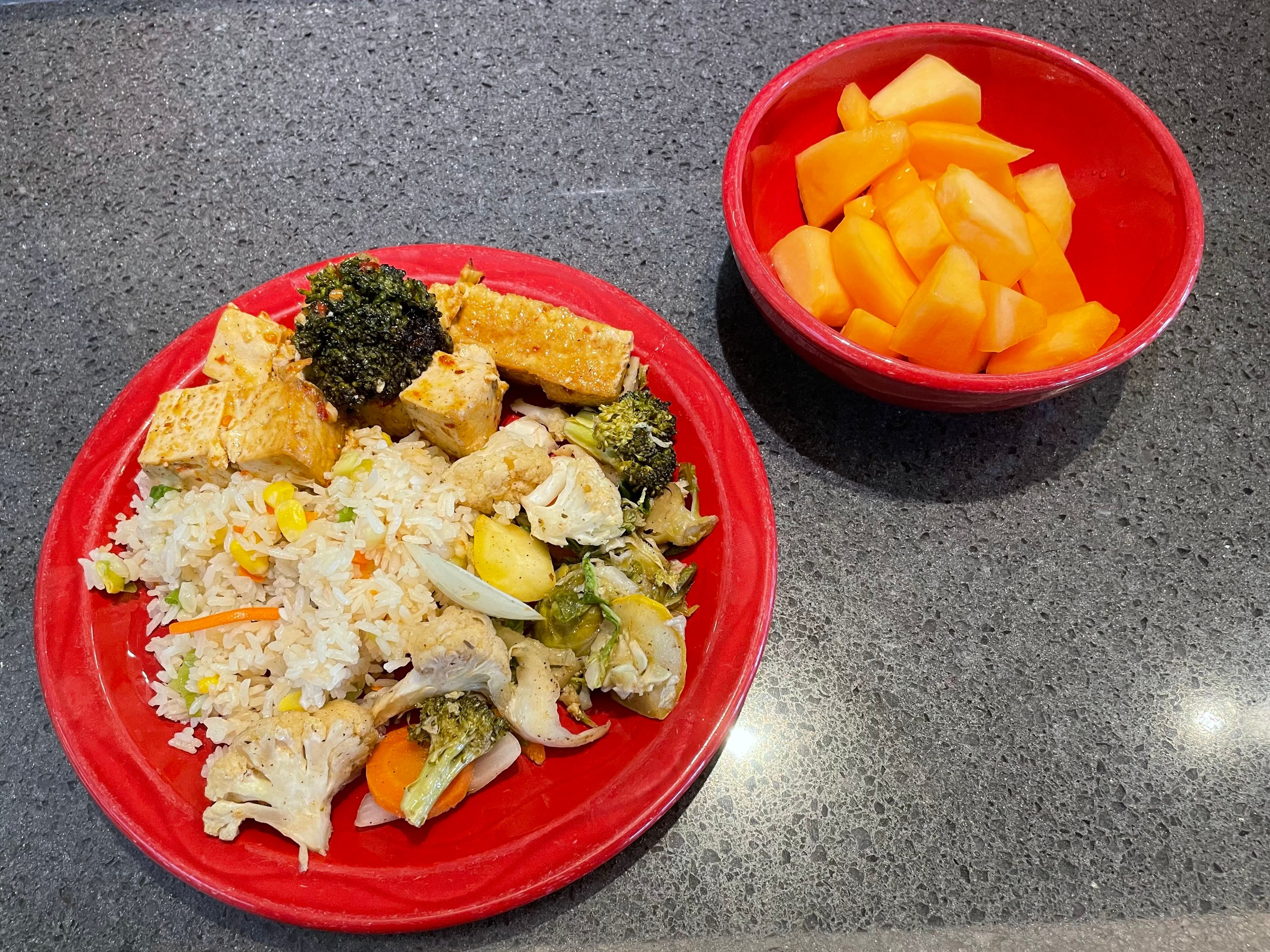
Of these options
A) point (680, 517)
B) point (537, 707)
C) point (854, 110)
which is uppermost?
point (854, 110)

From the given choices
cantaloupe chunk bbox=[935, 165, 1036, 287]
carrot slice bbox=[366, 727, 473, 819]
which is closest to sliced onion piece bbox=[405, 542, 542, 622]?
carrot slice bbox=[366, 727, 473, 819]

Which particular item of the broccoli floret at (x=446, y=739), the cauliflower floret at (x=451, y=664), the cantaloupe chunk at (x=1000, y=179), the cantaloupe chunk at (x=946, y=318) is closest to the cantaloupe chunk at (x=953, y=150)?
the cantaloupe chunk at (x=1000, y=179)

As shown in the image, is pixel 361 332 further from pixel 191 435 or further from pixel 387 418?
pixel 191 435

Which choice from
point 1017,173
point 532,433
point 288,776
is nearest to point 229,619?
point 288,776

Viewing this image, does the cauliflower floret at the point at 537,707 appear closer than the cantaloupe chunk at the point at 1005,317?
Yes

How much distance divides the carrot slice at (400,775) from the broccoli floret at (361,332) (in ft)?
2.13

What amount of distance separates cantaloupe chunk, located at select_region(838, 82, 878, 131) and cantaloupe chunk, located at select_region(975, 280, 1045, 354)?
0.48 m

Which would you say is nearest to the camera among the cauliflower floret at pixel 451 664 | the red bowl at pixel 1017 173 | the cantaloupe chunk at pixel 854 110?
the cauliflower floret at pixel 451 664

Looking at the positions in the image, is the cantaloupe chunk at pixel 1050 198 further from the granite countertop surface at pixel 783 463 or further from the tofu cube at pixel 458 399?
the tofu cube at pixel 458 399

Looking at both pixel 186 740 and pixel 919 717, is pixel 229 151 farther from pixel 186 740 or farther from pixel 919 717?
pixel 919 717

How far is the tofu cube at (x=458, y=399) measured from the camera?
143cm

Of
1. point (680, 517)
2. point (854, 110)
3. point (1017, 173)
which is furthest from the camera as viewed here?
point (1017, 173)

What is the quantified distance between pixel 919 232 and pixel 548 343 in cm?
78

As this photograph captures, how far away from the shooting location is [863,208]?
1.66m
